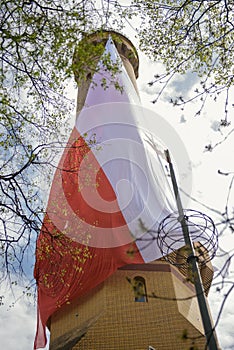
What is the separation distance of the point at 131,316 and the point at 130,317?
4 cm

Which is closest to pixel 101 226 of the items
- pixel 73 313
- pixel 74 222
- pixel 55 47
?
pixel 74 222

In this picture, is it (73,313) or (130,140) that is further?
(130,140)

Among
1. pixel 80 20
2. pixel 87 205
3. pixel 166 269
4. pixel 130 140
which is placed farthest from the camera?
pixel 130 140

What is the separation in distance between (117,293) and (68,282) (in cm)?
151

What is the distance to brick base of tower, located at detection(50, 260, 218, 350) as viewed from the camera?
29.7ft

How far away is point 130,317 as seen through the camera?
9.57 metres

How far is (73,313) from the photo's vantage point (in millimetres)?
10602

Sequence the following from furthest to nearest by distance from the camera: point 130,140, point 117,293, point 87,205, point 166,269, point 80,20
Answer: point 130,140, point 87,205, point 166,269, point 117,293, point 80,20

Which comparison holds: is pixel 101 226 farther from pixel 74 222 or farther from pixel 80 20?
pixel 80 20

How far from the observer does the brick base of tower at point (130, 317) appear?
9062 mm

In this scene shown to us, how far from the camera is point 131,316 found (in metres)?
9.59

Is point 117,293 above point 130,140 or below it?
below

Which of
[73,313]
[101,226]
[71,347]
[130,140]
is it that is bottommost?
[71,347]

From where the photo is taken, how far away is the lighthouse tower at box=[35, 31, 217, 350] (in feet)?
29.7
